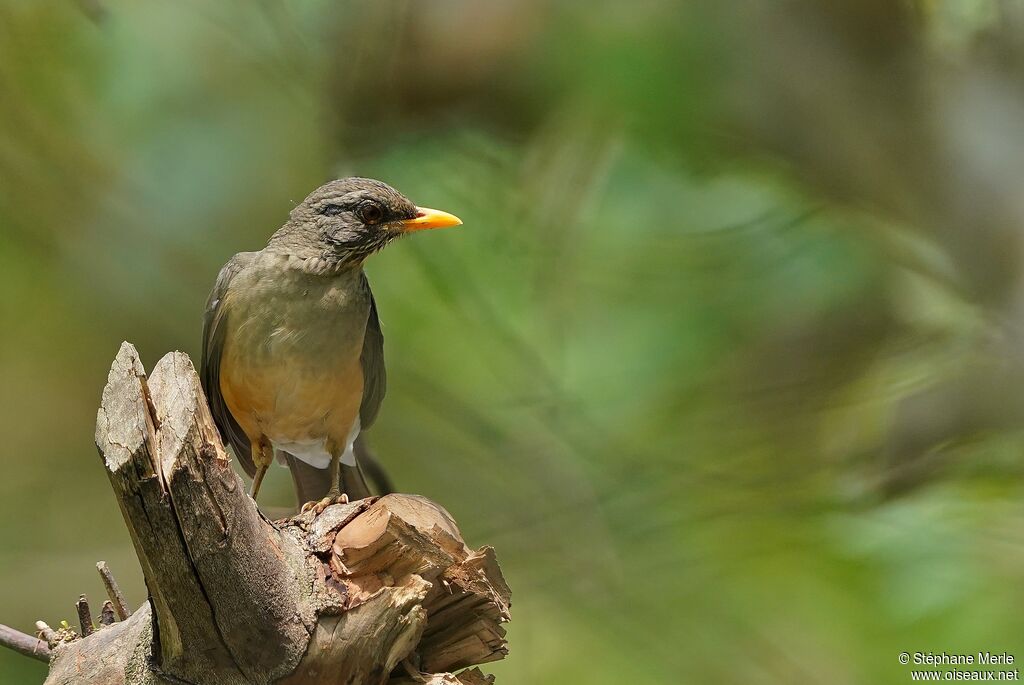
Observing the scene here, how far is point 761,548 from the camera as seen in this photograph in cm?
396

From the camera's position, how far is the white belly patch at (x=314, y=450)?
329 centimetres

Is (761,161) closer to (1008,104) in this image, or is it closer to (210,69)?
(1008,104)

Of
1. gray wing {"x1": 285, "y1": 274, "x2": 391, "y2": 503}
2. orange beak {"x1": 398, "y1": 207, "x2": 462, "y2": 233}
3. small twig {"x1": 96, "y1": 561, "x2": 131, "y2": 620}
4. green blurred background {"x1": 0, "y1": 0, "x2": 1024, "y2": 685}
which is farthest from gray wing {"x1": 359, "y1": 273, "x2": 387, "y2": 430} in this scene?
small twig {"x1": 96, "y1": 561, "x2": 131, "y2": 620}

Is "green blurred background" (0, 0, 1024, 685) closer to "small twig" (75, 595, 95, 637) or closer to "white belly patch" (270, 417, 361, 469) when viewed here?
"white belly patch" (270, 417, 361, 469)

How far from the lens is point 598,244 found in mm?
4402

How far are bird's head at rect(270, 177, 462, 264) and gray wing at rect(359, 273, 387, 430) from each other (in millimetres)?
167

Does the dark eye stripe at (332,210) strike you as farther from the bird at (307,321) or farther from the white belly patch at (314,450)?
the white belly patch at (314,450)

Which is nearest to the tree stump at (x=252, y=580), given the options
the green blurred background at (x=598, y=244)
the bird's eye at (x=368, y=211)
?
Answer: the bird's eye at (x=368, y=211)

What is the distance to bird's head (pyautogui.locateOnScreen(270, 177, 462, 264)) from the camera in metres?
3.10

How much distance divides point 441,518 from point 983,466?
2689 mm

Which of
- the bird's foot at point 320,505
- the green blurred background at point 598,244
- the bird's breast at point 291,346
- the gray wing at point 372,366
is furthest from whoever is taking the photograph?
the green blurred background at point 598,244

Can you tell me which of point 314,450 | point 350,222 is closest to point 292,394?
point 314,450

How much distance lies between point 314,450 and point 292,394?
45 centimetres

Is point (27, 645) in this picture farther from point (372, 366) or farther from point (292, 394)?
point (372, 366)
